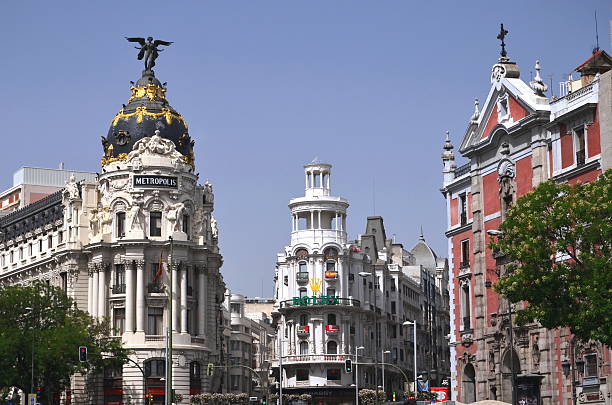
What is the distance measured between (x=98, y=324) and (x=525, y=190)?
4218 cm

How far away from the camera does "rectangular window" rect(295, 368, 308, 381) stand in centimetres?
13325

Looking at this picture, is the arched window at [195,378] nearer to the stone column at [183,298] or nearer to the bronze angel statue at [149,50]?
the stone column at [183,298]

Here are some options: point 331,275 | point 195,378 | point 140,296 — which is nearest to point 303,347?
point 331,275

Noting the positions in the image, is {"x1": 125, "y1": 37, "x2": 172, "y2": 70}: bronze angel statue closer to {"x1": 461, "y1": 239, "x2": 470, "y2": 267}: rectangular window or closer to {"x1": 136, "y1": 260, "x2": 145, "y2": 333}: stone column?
{"x1": 136, "y1": 260, "x2": 145, "y2": 333}: stone column

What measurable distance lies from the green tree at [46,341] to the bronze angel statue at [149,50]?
25.6m

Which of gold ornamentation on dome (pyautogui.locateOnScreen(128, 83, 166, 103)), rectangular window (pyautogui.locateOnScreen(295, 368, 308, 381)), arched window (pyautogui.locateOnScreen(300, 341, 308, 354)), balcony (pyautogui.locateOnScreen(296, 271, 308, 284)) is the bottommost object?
rectangular window (pyautogui.locateOnScreen(295, 368, 308, 381))

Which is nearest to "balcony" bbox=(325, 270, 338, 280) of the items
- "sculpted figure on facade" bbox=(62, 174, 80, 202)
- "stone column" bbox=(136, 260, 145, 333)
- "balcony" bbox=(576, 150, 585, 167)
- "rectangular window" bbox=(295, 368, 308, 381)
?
"rectangular window" bbox=(295, 368, 308, 381)

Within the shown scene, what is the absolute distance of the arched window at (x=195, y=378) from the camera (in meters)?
105

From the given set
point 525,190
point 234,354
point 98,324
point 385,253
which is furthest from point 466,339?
point 234,354

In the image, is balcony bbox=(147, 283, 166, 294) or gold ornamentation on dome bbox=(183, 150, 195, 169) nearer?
balcony bbox=(147, 283, 166, 294)

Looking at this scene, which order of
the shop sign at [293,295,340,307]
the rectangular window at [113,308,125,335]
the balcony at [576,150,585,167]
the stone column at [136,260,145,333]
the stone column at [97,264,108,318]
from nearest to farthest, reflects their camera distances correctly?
1. the balcony at [576,150,585,167]
2. the stone column at [136,260,145,333]
3. the rectangular window at [113,308,125,335]
4. the stone column at [97,264,108,318]
5. the shop sign at [293,295,340,307]

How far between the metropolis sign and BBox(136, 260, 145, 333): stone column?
691cm

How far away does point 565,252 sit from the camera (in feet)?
186

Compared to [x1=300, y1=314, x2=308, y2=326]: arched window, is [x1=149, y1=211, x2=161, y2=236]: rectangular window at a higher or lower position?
higher
